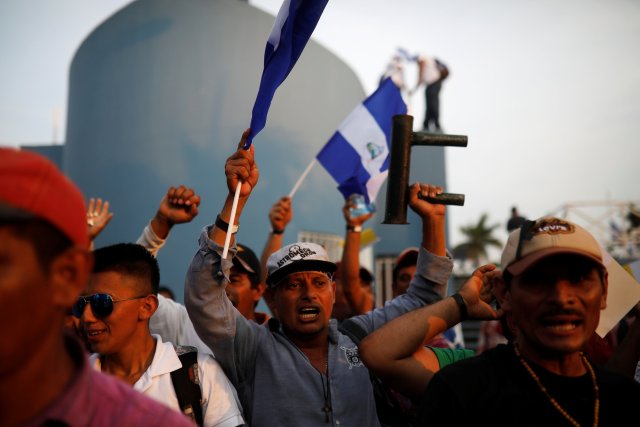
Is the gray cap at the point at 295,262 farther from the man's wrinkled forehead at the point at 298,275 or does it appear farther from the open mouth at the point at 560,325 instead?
the open mouth at the point at 560,325

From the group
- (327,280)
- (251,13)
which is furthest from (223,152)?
(327,280)

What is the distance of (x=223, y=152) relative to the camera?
32.5ft

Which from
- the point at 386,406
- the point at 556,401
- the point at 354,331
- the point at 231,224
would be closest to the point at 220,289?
the point at 231,224

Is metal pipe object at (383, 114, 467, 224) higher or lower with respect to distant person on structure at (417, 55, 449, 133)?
lower

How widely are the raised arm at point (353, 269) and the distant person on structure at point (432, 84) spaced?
32.6 ft

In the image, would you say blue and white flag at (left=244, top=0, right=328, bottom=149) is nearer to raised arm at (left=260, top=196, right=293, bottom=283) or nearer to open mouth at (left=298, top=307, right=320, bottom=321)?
open mouth at (left=298, top=307, right=320, bottom=321)

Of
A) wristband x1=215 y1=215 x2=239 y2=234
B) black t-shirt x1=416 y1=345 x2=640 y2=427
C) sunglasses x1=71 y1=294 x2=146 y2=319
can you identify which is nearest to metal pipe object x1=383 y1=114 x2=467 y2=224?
wristband x1=215 y1=215 x2=239 y2=234

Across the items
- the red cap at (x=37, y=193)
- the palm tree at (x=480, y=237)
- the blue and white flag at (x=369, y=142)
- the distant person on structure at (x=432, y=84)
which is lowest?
the palm tree at (x=480, y=237)

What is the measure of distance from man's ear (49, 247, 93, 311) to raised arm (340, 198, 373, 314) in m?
3.44

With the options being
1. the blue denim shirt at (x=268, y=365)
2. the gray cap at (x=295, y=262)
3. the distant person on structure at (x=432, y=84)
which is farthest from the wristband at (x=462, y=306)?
the distant person on structure at (x=432, y=84)

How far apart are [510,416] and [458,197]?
1.17m

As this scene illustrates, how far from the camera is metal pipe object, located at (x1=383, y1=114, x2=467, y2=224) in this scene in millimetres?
2717

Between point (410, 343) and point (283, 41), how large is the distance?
163 cm

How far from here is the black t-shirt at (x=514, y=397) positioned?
178cm
